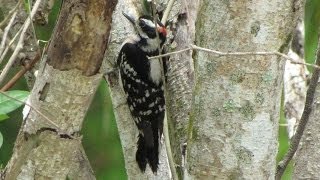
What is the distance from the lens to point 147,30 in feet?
11.0

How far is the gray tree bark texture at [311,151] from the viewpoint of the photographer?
2.52 meters

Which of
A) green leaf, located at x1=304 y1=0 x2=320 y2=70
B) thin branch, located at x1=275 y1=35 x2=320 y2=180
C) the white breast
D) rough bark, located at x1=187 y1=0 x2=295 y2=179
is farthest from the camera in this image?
green leaf, located at x1=304 y1=0 x2=320 y2=70

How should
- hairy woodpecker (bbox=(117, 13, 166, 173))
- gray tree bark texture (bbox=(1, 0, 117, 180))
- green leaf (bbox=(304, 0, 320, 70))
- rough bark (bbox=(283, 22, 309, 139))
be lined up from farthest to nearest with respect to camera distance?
1. green leaf (bbox=(304, 0, 320, 70))
2. rough bark (bbox=(283, 22, 309, 139))
3. hairy woodpecker (bbox=(117, 13, 166, 173))
4. gray tree bark texture (bbox=(1, 0, 117, 180))

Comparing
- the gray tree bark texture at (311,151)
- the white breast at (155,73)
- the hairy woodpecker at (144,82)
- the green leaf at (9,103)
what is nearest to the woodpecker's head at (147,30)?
the hairy woodpecker at (144,82)

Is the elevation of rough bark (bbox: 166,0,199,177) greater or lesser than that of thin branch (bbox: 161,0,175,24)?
lesser

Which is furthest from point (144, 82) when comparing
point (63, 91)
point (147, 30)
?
point (63, 91)

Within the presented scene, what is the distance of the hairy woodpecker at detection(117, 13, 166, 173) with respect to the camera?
3059mm

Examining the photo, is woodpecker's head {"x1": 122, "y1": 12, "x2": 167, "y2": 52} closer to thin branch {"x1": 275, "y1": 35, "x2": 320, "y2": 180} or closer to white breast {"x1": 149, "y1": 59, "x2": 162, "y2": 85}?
white breast {"x1": 149, "y1": 59, "x2": 162, "y2": 85}

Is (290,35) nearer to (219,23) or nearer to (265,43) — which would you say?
(265,43)

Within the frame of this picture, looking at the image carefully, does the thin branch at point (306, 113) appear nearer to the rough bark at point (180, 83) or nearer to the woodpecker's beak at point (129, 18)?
the rough bark at point (180, 83)

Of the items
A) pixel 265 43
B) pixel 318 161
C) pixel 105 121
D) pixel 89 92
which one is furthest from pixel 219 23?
pixel 105 121

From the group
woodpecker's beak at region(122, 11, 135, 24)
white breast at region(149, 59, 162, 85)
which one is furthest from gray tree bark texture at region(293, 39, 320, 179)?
white breast at region(149, 59, 162, 85)

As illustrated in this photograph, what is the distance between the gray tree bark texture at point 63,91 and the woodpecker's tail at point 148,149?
98cm

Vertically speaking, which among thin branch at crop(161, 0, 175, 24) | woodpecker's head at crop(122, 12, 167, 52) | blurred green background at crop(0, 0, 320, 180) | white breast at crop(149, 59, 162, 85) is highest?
thin branch at crop(161, 0, 175, 24)
